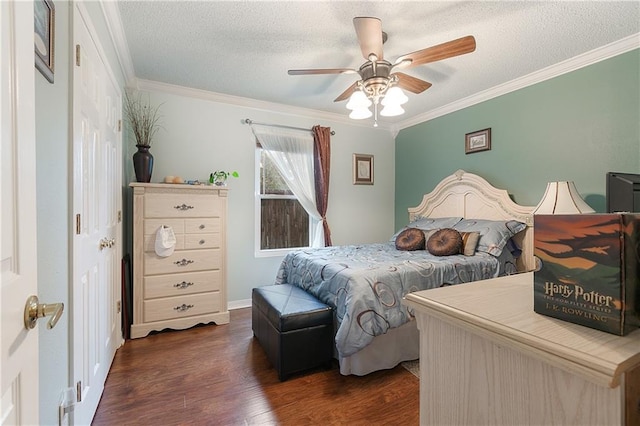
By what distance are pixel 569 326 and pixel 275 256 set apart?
3348mm

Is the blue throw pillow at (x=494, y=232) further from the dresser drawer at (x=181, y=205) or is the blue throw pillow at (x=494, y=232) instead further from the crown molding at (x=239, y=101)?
the dresser drawer at (x=181, y=205)

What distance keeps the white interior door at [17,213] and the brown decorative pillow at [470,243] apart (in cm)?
291

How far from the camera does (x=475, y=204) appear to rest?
3320mm

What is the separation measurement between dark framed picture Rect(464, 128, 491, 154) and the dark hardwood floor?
2610mm

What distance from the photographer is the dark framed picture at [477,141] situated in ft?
Result: 10.7

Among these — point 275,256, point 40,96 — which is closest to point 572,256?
point 40,96

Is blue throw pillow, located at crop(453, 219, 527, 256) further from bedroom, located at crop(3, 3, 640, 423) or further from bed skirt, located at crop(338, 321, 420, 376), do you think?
bed skirt, located at crop(338, 321, 420, 376)

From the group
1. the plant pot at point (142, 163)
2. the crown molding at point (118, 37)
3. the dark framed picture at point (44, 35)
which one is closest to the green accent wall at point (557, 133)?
the crown molding at point (118, 37)

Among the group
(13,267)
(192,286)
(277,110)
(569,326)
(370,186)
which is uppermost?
(277,110)

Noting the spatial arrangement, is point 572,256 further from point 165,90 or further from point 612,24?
point 165,90

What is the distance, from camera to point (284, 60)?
256 cm

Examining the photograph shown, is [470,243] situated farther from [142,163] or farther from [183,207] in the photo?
[142,163]

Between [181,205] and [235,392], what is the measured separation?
174 centimetres

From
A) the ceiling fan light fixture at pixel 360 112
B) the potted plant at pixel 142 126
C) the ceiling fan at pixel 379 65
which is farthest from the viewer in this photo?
the potted plant at pixel 142 126
